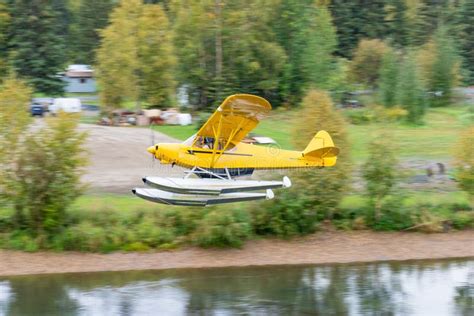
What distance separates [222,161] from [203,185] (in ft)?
3.68

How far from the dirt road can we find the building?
28.8 metres

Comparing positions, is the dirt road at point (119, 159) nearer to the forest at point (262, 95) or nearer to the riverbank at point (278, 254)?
the forest at point (262, 95)

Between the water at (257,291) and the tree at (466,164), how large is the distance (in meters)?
3.44

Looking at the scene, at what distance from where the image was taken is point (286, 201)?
97.6 feet

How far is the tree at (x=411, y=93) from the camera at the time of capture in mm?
54719

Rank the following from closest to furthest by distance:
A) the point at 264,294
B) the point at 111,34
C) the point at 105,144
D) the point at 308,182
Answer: the point at 264,294, the point at 308,182, the point at 105,144, the point at 111,34

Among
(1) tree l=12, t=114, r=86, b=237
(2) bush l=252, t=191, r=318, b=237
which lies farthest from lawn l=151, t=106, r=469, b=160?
(1) tree l=12, t=114, r=86, b=237

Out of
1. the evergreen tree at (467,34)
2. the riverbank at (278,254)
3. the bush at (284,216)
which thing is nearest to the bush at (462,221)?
the riverbank at (278,254)

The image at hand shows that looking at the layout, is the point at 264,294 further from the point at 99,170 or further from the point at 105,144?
the point at 105,144

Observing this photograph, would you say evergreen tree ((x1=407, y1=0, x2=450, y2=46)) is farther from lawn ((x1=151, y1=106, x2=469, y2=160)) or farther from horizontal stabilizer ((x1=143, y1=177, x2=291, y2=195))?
horizontal stabilizer ((x1=143, y1=177, x2=291, y2=195))

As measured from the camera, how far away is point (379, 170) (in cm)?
3061

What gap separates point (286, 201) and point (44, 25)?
43.2m

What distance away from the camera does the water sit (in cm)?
2367

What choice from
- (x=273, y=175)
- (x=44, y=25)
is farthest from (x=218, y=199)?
(x=44, y=25)
